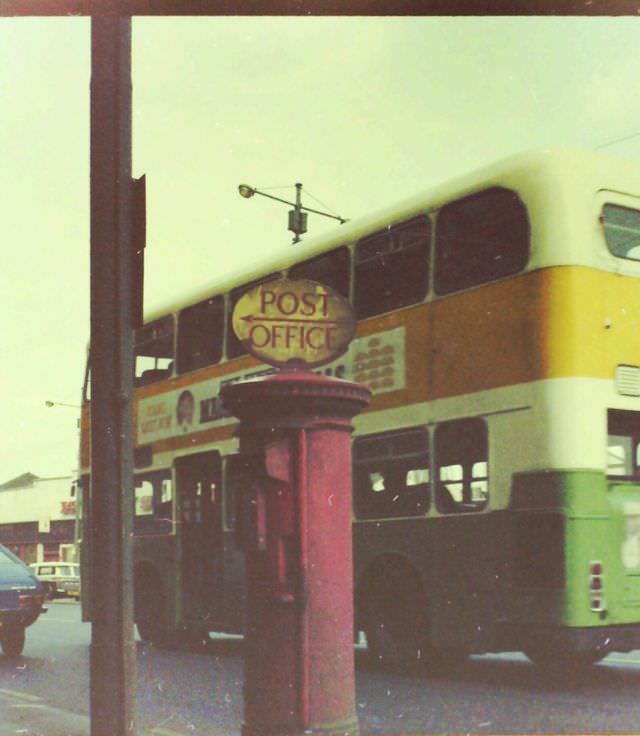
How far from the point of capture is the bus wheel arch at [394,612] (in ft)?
33.7

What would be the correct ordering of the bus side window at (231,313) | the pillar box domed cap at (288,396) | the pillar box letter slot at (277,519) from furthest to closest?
the bus side window at (231,313)
the pillar box domed cap at (288,396)
the pillar box letter slot at (277,519)

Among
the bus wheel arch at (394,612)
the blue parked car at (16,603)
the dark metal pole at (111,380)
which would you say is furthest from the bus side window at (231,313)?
the dark metal pole at (111,380)

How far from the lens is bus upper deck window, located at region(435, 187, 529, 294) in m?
9.54

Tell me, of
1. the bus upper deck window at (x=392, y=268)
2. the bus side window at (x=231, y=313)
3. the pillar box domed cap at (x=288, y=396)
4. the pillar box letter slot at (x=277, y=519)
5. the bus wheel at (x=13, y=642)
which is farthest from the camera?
the bus wheel at (x=13, y=642)

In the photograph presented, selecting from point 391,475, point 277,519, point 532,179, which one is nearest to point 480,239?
point 532,179

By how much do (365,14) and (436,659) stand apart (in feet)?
18.7

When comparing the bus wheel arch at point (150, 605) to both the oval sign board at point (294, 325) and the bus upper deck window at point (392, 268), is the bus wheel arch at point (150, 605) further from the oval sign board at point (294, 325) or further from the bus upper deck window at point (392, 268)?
the oval sign board at point (294, 325)

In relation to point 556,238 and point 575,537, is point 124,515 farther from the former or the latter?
point 556,238

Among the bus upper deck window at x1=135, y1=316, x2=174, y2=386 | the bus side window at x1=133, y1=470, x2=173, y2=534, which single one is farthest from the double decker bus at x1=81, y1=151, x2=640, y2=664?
the bus side window at x1=133, y1=470, x2=173, y2=534

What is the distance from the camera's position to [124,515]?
597 centimetres

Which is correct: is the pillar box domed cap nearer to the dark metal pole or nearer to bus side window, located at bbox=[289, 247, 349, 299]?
the dark metal pole

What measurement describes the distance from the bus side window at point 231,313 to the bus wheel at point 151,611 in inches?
126

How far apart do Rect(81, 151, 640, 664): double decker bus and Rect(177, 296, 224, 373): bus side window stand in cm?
148

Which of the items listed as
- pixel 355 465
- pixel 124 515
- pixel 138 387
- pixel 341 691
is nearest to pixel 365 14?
pixel 124 515
